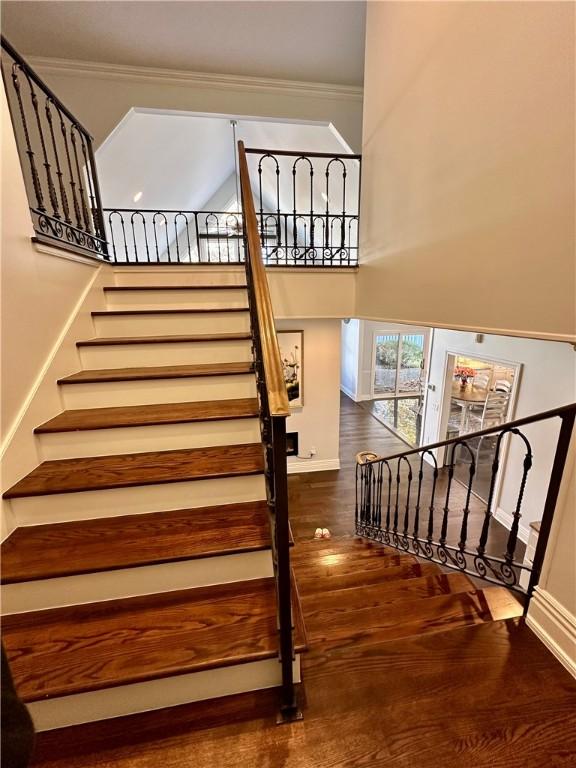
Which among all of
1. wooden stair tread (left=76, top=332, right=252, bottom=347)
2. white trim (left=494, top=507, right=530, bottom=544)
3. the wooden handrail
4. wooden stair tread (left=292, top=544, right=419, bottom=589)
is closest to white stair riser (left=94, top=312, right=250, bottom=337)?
wooden stair tread (left=76, top=332, right=252, bottom=347)

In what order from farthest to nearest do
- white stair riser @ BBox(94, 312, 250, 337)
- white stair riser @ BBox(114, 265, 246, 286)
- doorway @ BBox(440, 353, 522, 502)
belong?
doorway @ BBox(440, 353, 522, 502) → white stair riser @ BBox(114, 265, 246, 286) → white stair riser @ BBox(94, 312, 250, 337)

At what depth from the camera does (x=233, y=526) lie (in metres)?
1.38

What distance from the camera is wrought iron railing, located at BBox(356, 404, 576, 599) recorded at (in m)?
1.43

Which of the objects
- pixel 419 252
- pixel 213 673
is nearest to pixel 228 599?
pixel 213 673

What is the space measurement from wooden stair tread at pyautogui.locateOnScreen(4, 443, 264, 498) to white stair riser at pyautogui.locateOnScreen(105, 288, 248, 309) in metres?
1.29

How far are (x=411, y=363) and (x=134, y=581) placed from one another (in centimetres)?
928

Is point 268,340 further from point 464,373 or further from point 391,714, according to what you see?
point 464,373

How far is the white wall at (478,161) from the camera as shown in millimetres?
1113

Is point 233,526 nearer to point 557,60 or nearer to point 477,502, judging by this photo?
point 557,60

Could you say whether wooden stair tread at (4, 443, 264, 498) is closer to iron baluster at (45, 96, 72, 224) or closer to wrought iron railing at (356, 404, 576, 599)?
wrought iron railing at (356, 404, 576, 599)

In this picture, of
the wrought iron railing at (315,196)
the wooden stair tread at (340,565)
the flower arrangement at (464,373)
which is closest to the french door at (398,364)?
the flower arrangement at (464,373)

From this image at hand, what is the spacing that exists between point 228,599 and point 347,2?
428 centimetres

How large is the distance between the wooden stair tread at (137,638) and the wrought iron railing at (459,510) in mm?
987

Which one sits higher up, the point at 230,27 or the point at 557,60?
the point at 230,27
